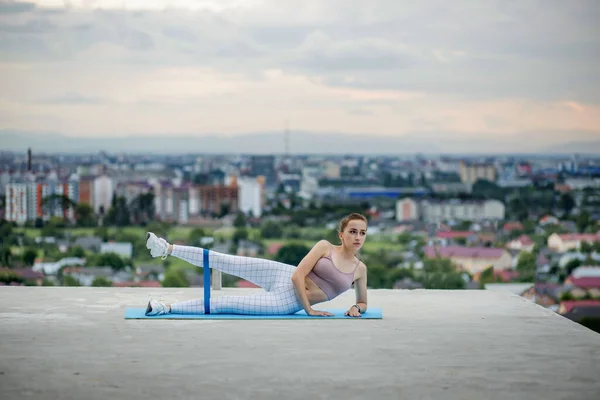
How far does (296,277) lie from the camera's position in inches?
220

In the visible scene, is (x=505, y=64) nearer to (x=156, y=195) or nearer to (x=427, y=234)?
(x=427, y=234)

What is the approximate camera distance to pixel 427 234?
20.9 m

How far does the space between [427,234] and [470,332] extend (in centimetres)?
1570

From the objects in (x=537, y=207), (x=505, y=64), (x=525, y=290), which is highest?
(x=505, y=64)

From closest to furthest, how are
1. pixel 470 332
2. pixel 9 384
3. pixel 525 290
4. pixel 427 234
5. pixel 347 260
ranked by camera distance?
pixel 9 384
pixel 470 332
pixel 347 260
pixel 525 290
pixel 427 234

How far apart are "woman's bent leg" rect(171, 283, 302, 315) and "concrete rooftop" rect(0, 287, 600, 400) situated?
21 centimetres

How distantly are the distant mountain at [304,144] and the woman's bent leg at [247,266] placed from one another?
1181 centimetres

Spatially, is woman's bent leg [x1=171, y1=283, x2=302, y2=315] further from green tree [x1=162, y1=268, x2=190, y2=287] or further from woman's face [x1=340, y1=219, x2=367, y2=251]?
green tree [x1=162, y1=268, x2=190, y2=287]

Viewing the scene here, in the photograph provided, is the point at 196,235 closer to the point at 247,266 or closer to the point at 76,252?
the point at 76,252

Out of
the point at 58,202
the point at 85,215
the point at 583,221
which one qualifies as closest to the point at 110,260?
the point at 85,215

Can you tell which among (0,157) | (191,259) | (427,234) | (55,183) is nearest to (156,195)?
(55,183)

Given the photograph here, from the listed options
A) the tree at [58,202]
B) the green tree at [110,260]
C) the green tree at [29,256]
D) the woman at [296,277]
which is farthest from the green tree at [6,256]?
the woman at [296,277]

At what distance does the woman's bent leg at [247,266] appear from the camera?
5566 mm

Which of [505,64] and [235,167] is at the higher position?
[505,64]
